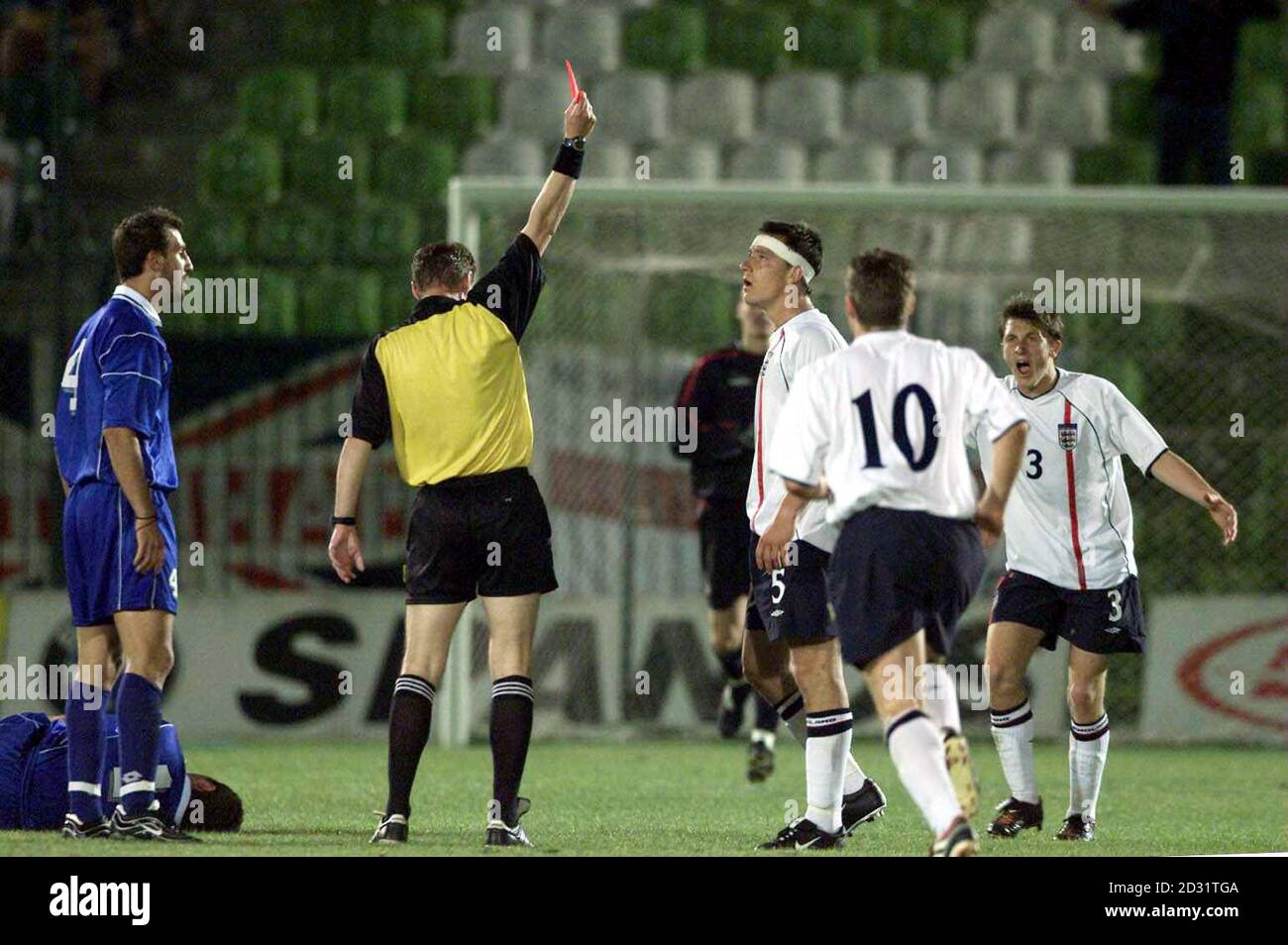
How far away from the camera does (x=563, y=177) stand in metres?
6.93

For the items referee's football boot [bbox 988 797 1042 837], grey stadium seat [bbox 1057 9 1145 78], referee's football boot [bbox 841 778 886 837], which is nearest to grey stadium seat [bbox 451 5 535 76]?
grey stadium seat [bbox 1057 9 1145 78]

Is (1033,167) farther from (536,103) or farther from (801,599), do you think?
(801,599)

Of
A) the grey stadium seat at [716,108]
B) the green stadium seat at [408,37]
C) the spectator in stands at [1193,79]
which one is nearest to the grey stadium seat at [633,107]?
the grey stadium seat at [716,108]

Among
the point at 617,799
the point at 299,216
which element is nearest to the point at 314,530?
the point at 299,216

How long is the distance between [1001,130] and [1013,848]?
10.7 meters

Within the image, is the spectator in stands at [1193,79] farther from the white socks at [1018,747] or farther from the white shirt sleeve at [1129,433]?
the white socks at [1018,747]

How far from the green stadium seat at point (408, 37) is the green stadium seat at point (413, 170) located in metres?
1.62

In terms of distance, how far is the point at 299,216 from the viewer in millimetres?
15570

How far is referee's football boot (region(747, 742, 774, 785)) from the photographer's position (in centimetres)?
993

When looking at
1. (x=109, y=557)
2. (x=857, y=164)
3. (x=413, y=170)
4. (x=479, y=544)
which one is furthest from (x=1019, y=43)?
(x=109, y=557)

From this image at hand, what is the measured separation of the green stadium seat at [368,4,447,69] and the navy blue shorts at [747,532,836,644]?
11.4 m

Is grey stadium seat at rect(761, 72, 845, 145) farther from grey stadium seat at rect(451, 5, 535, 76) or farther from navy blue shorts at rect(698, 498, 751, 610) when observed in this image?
navy blue shorts at rect(698, 498, 751, 610)

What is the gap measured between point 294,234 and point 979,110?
5.65 m
